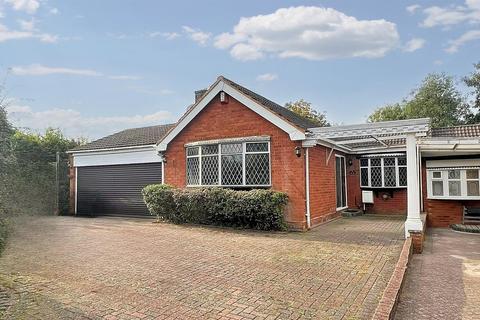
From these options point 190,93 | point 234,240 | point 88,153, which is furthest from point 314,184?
point 88,153

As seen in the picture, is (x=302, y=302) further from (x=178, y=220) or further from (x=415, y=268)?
(x=178, y=220)

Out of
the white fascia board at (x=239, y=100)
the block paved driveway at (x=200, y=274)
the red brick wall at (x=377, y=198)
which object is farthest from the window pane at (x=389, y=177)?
the white fascia board at (x=239, y=100)

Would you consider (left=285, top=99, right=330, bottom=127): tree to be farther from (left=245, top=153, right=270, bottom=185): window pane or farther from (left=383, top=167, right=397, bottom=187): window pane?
(left=245, top=153, right=270, bottom=185): window pane

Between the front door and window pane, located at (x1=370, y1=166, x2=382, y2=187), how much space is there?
1290 millimetres

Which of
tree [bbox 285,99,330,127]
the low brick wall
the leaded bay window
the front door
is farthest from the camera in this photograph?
tree [bbox 285,99,330,127]

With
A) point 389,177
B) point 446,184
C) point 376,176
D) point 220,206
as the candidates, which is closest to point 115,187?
point 220,206

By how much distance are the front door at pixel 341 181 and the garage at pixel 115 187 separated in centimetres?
813

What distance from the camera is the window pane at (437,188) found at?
45.7 feet

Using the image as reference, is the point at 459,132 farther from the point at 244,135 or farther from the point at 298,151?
the point at 244,135

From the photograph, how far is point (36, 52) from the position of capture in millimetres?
9602

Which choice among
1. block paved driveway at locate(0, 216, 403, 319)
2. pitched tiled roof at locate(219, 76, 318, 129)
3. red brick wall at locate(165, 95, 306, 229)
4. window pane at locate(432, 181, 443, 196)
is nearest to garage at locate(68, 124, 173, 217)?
red brick wall at locate(165, 95, 306, 229)

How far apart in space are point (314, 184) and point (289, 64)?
6755mm

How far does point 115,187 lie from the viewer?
1772cm

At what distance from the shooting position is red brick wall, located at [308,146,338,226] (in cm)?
1266
